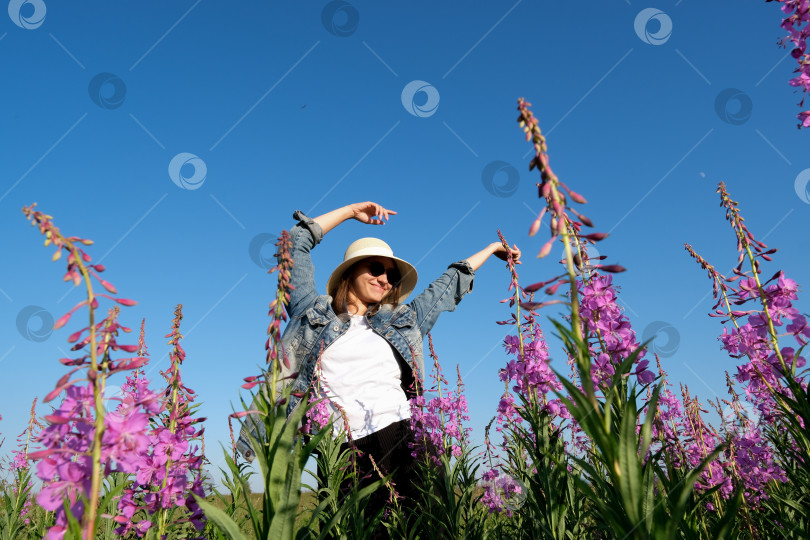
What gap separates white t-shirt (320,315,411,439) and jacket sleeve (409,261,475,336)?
71 centimetres

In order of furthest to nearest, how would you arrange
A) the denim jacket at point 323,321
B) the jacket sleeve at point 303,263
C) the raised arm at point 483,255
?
the raised arm at point 483,255
the jacket sleeve at point 303,263
the denim jacket at point 323,321

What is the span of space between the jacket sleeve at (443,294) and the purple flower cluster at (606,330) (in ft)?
10.9

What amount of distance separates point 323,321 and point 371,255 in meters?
0.98

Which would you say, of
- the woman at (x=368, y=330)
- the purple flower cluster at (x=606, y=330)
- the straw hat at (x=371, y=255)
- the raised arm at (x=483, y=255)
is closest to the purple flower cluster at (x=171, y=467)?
the woman at (x=368, y=330)

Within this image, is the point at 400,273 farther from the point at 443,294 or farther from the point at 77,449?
the point at 77,449

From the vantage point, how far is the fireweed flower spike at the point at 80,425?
4.58 ft

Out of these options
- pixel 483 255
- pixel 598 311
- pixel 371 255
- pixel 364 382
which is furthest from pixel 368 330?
pixel 598 311

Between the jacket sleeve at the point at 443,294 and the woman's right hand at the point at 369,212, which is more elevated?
the woman's right hand at the point at 369,212

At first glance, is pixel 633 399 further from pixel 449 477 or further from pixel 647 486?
pixel 449 477

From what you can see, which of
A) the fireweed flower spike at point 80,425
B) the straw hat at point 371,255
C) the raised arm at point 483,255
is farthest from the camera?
the raised arm at point 483,255

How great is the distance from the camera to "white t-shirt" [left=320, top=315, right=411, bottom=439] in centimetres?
480

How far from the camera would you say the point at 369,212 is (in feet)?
20.1

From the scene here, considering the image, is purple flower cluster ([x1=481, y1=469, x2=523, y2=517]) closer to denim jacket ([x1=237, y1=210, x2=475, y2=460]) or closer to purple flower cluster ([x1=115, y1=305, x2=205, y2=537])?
denim jacket ([x1=237, y1=210, x2=475, y2=460])

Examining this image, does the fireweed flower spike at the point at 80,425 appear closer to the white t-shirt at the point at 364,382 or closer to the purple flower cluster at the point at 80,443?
the purple flower cluster at the point at 80,443
